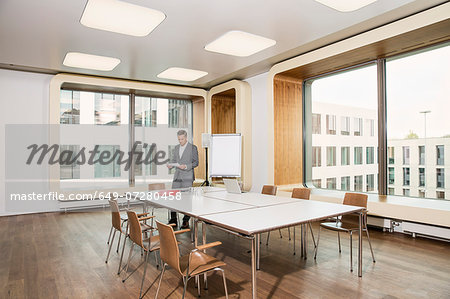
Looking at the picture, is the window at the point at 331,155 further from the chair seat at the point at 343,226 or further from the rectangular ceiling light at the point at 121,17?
the rectangular ceiling light at the point at 121,17

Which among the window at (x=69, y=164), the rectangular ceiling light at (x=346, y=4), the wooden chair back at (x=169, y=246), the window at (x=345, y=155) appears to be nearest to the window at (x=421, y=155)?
the window at (x=345, y=155)

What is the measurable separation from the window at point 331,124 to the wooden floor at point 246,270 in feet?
8.20

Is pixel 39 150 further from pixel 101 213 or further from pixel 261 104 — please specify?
pixel 261 104

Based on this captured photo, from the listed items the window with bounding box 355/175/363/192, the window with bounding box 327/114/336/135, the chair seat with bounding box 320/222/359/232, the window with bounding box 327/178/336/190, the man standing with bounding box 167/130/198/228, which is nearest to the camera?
the chair seat with bounding box 320/222/359/232

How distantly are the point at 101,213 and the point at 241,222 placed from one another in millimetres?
6007

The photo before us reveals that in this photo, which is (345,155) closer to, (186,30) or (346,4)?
(346,4)

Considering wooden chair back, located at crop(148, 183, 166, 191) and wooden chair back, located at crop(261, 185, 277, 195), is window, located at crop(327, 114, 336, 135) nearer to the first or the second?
wooden chair back, located at crop(261, 185, 277, 195)

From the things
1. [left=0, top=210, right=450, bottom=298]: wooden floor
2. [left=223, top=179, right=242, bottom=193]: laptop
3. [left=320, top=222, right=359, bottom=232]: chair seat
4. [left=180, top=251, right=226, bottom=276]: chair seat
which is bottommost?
[left=0, top=210, right=450, bottom=298]: wooden floor

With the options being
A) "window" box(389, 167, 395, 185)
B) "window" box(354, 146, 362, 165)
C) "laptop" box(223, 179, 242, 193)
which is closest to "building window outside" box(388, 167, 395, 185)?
"window" box(389, 167, 395, 185)

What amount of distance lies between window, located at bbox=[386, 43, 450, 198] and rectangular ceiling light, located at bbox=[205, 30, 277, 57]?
2.48 m

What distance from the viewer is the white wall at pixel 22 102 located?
7.48 meters

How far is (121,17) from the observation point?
4.59 metres

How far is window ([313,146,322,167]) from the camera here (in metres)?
7.35

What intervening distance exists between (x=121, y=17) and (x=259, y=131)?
4.68 meters
